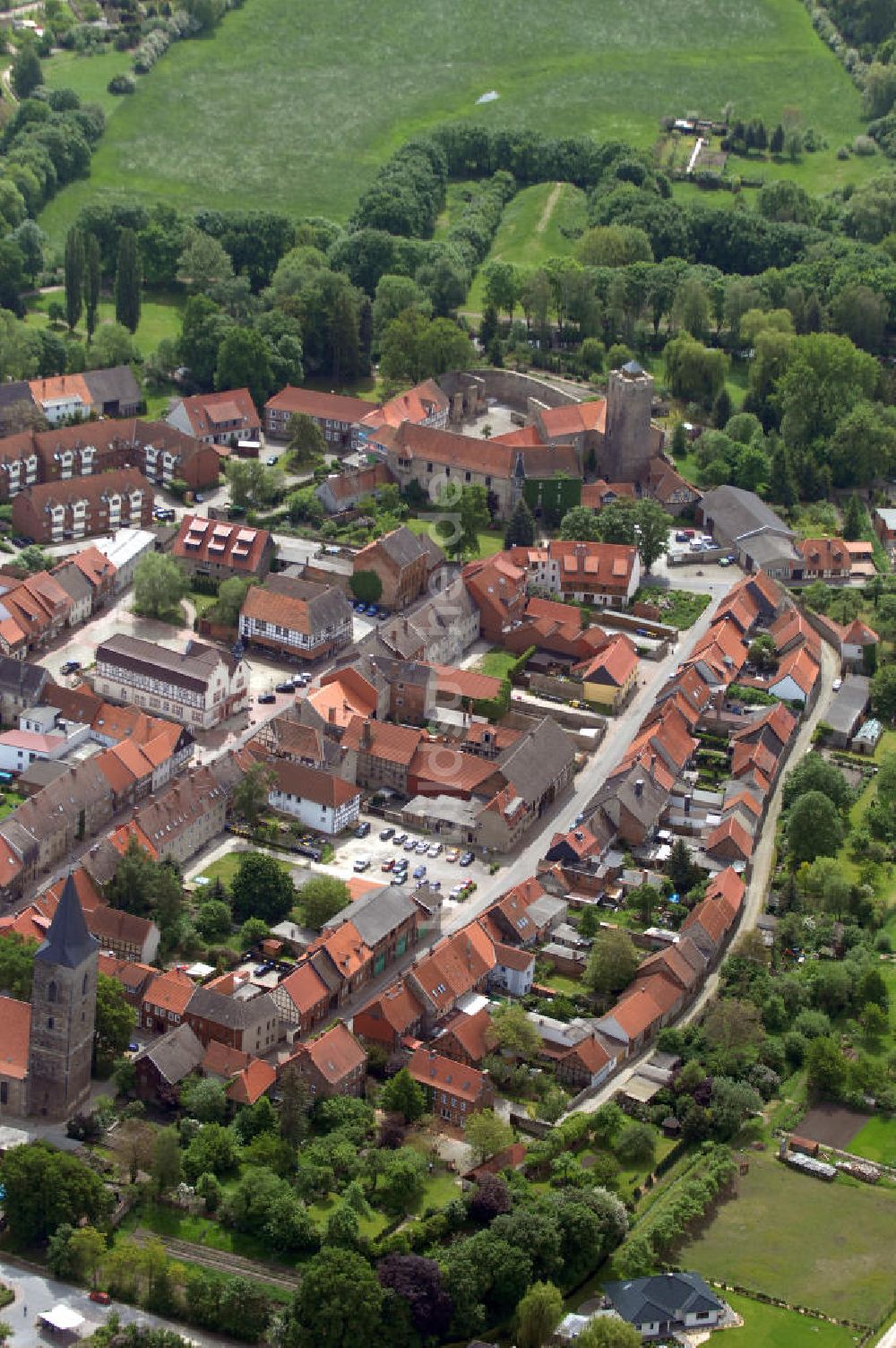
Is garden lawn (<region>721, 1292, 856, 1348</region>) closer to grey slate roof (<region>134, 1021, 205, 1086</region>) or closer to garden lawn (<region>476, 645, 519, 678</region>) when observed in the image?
grey slate roof (<region>134, 1021, 205, 1086</region>)

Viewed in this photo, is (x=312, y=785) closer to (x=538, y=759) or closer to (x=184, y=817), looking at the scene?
(x=184, y=817)

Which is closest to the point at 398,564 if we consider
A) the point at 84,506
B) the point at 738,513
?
the point at 84,506

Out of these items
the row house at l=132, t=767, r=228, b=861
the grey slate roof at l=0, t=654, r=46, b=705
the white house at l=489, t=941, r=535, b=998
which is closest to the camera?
the white house at l=489, t=941, r=535, b=998

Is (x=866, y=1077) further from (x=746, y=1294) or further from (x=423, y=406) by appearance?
(x=423, y=406)

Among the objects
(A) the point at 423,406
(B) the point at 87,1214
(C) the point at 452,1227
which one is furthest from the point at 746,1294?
(A) the point at 423,406

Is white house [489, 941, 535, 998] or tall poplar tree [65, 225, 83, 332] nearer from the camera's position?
white house [489, 941, 535, 998]

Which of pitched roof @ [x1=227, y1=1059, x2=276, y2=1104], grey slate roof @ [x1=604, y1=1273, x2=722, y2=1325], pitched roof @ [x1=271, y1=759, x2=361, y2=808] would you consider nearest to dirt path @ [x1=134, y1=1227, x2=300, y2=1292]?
pitched roof @ [x1=227, y1=1059, x2=276, y2=1104]
